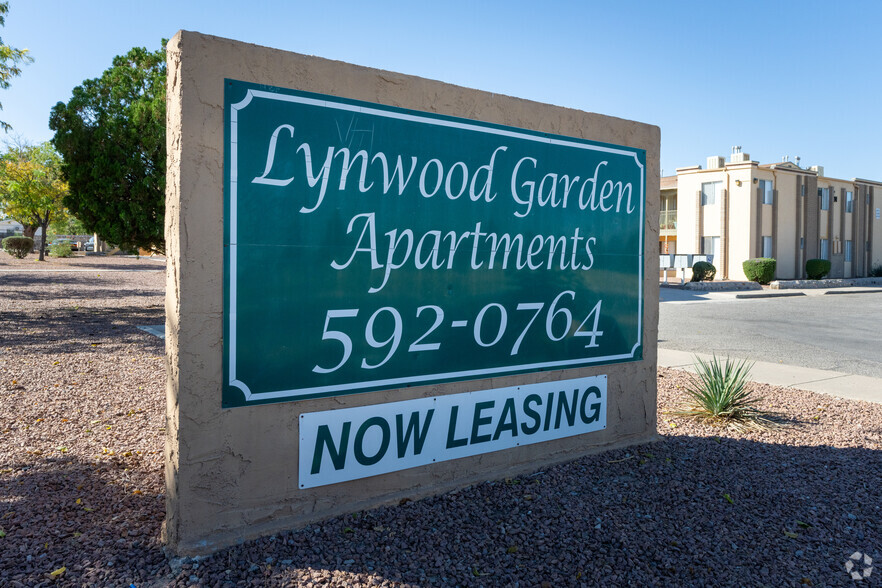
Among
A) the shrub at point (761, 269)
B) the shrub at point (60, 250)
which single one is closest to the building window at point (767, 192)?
the shrub at point (761, 269)

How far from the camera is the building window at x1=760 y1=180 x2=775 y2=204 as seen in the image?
115 ft

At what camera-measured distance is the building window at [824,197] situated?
38750 millimetres

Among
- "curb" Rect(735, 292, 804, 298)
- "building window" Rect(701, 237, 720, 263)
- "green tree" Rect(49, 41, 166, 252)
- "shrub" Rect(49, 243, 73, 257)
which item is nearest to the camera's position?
"green tree" Rect(49, 41, 166, 252)

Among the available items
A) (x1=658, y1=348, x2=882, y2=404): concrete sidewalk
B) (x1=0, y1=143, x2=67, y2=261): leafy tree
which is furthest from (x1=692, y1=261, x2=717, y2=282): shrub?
(x1=0, y1=143, x2=67, y2=261): leafy tree

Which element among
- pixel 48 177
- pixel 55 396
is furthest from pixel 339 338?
pixel 48 177

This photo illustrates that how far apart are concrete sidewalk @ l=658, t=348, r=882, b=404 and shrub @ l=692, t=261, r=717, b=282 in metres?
23.0

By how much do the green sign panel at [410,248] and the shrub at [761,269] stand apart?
30.2m

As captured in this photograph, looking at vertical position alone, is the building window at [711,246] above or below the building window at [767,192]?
below

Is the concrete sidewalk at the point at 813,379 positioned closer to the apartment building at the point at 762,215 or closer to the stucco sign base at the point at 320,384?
the stucco sign base at the point at 320,384

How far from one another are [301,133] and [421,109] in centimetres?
86

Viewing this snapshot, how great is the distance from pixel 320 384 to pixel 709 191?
120ft

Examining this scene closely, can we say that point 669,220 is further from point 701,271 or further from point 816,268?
point 701,271

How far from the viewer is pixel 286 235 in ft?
11.6

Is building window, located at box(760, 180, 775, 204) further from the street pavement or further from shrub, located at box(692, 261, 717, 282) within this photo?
the street pavement
